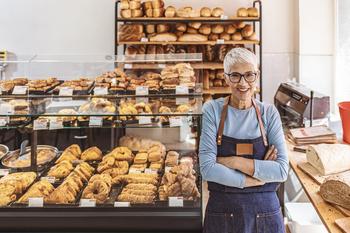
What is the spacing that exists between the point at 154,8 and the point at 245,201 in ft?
10.8

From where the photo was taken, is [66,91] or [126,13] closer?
[66,91]

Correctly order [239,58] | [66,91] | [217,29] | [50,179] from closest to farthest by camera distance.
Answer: [239,58] → [50,179] → [66,91] → [217,29]

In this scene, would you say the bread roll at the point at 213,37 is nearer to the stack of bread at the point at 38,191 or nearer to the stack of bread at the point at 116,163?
the stack of bread at the point at 116,163

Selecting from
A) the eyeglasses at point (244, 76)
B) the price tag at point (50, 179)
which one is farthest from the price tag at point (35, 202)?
the eyeglasses at point (244, 76)

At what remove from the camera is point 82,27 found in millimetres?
5109

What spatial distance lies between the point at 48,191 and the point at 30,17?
350 cm

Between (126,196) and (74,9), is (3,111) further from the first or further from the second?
(74,9)

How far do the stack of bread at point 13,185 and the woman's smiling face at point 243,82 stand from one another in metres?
1.18

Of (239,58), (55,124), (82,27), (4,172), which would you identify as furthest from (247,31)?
(4,172)

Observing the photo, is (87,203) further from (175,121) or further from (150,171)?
(175,121)

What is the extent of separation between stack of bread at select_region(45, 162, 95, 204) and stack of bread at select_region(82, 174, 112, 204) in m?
0.05

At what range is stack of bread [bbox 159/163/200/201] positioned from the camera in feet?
6.91

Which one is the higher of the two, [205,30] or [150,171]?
[205,30]

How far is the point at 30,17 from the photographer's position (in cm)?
510
